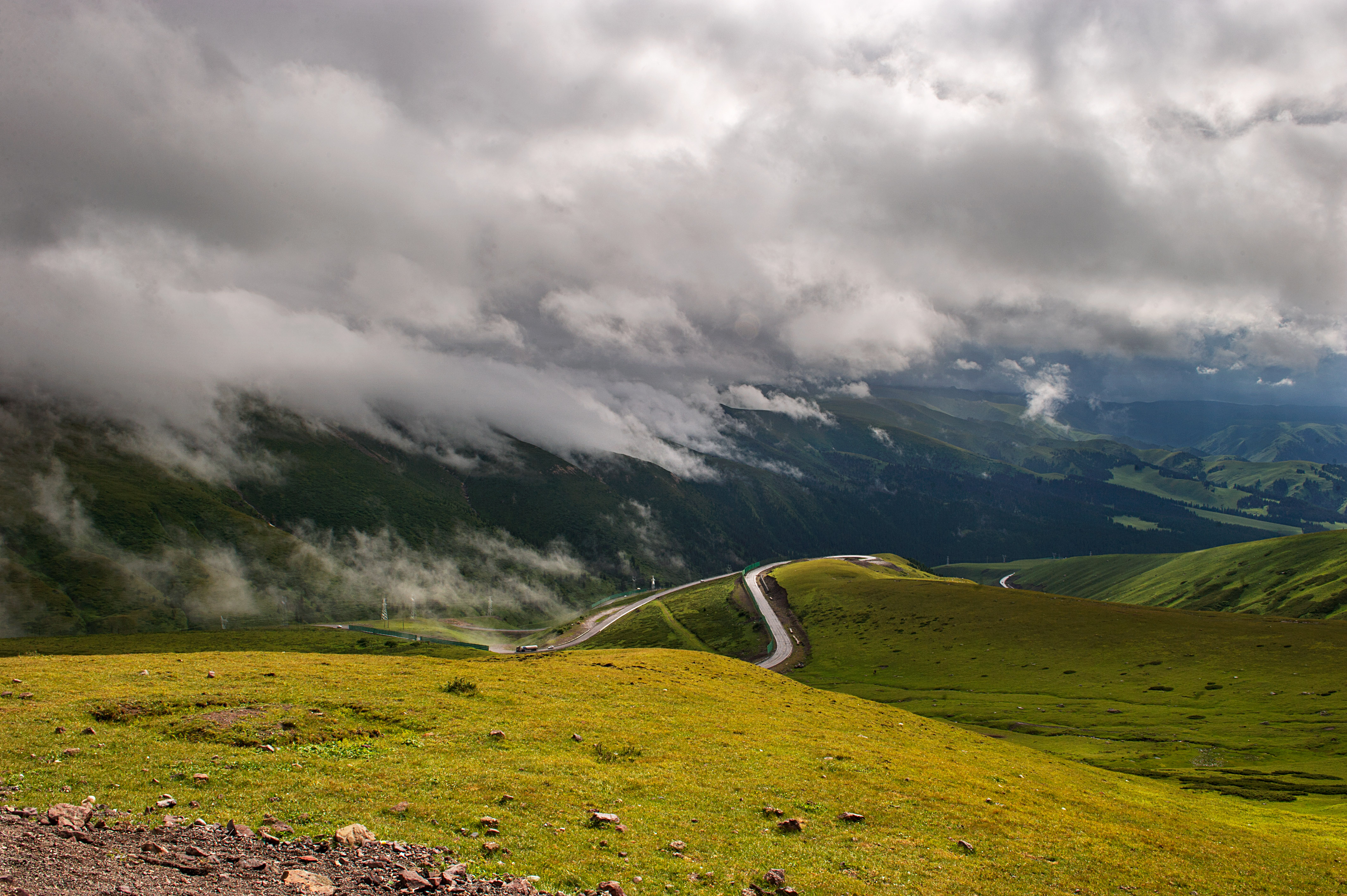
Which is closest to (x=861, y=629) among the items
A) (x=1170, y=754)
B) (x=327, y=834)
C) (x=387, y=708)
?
(x=1170, y=754)

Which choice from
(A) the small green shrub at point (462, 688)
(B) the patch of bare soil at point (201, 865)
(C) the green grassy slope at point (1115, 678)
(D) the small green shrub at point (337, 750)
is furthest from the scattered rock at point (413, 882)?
(C) the green grassy slope at point (1115, 678)

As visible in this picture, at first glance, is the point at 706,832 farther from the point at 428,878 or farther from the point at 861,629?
the point at 861,629

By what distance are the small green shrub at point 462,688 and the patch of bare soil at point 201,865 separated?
79.0 feet

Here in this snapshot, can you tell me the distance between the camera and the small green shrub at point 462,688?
43750 millimetres

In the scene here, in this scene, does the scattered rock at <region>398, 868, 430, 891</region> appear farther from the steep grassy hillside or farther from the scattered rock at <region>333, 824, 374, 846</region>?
the scattered rock at <region>333, 824, 374, 846</region>

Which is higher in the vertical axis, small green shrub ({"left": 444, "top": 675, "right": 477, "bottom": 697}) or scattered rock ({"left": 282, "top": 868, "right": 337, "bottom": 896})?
scattered rock ({"left": 282, "top": 868, "right": 337, "bottom": 896})

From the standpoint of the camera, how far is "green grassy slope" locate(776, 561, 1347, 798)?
70375mm

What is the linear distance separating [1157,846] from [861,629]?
477ft

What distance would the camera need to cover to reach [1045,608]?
496 ft

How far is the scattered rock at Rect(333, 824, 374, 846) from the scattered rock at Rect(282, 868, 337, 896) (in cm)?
226

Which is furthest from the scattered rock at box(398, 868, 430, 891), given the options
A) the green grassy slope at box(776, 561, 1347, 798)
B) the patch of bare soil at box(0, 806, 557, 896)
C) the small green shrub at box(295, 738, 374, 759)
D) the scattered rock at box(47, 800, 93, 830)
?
the green grassy slope at box(776, 561, 1347, 798)

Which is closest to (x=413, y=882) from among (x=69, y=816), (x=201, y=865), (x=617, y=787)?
(x=201, y=865)

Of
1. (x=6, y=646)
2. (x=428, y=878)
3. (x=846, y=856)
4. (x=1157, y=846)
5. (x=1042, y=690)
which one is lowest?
(x=6, y=646)

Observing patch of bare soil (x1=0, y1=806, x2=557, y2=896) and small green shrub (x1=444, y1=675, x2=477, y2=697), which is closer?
patch of bare soil (x1=0, y1=806, x2=557, y2=896)
